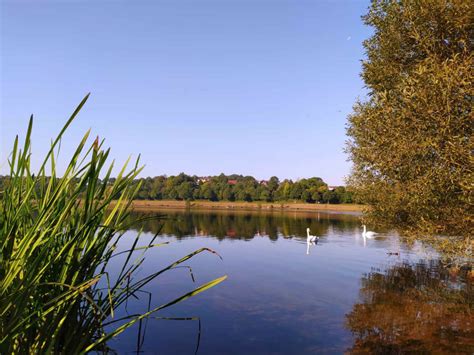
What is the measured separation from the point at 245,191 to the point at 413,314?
137 metres

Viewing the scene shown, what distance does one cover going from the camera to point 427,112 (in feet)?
45.3

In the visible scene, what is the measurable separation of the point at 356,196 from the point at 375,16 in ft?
37.7

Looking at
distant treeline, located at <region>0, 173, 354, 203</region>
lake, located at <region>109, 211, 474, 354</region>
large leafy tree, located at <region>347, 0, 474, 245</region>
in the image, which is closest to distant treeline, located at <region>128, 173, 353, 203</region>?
distant treeline, located at <region>0, 173, 354, 203</region>

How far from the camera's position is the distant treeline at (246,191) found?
455 ft

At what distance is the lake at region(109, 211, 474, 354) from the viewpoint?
1418cm

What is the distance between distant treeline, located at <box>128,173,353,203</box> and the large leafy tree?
11138cm

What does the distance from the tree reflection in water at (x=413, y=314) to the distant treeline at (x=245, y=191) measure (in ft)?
343

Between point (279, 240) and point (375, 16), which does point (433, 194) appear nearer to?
point (375, 16)

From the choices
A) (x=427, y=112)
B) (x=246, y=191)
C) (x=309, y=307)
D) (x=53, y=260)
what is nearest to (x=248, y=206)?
(x=246, y=191)

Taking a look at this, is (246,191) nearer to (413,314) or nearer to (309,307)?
(309,307)

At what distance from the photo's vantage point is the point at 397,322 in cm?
1641

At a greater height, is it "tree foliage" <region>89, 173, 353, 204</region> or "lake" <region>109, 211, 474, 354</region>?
"tree foliage" <region>89, 173, 353, 204</region>

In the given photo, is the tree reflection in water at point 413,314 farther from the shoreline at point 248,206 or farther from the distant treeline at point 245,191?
the distant treeline at point 245,191

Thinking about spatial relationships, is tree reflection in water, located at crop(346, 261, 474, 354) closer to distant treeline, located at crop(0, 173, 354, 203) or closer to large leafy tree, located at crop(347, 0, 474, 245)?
large leafy tree, located at crop(347, 0, 474, 245)
